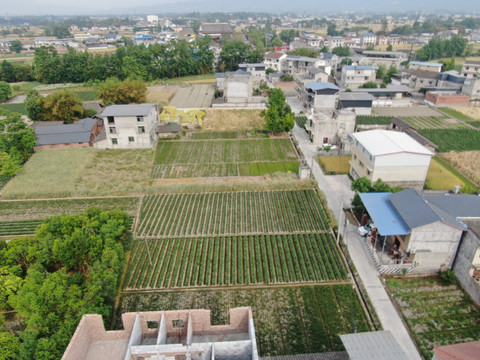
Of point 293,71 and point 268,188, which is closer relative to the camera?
point 268,188

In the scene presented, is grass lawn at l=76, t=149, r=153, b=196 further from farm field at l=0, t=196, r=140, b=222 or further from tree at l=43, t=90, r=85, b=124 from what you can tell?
tree at l=43, t=90, r=85, b=124

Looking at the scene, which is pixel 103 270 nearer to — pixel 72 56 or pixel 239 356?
pixel 239 356

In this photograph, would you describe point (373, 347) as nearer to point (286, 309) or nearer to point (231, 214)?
point (286, 309)

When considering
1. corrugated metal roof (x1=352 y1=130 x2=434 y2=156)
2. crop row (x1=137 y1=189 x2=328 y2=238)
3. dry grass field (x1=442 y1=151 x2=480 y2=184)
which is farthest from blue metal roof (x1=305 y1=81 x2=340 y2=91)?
crop row (x1=137 y1=189 x2=328 y2=238)

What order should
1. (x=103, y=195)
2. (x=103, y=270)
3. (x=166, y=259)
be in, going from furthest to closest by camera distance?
(x=103, y=195)
(x=166, y=259)
(x=103, y=270)

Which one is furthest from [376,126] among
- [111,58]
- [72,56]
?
[72,56]

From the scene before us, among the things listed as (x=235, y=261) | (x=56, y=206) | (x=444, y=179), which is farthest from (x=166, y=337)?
(x=444, y=179)

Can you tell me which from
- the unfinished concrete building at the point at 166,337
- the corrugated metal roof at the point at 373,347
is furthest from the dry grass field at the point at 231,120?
the unfinished concrete building at the point at 166,337
